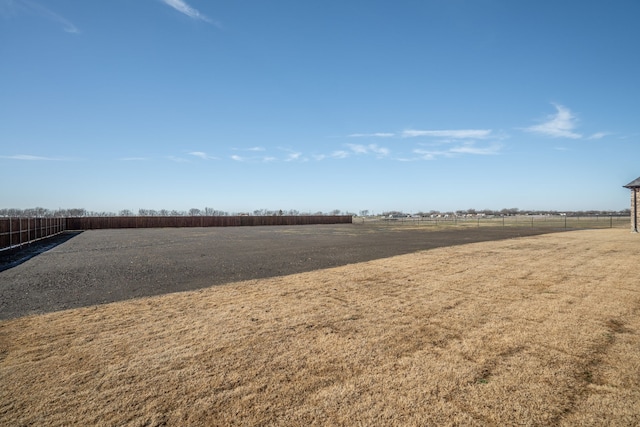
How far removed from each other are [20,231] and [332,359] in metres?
22.9

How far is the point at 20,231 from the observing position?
1886cm

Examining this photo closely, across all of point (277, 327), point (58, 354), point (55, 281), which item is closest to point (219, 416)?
point (277, 327)

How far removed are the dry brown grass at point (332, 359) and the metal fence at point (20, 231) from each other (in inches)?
615

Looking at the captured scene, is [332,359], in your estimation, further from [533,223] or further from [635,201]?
[533,223]

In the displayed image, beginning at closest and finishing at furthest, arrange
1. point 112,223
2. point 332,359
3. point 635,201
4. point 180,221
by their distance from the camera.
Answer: point 332,359 → point 635,201 → point 112,223 → point 180,221

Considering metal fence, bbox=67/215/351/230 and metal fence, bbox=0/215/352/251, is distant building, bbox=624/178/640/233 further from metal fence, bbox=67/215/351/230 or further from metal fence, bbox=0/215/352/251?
metal fence, bbox=67/215/351/230

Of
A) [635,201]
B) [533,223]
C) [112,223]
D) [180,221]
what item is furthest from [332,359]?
[533,223]

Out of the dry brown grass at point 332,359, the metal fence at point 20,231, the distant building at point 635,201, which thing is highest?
the distant building at point 635,201

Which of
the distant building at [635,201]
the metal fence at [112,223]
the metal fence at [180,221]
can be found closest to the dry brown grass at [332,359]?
the metal fence at [112,223]

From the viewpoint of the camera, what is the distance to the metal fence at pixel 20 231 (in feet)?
55.0

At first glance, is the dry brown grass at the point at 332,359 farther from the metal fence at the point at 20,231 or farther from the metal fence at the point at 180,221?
the metal fence at the point at 180,221

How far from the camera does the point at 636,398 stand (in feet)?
10.6

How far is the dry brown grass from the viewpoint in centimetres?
304

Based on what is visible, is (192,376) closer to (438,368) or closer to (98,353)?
(98,353)
